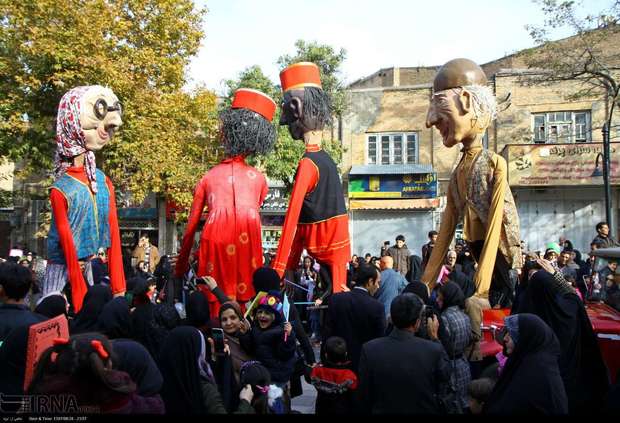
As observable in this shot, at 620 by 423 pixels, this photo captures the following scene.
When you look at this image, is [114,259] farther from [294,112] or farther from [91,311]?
[294,112]

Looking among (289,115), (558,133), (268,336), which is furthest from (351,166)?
(268,336)

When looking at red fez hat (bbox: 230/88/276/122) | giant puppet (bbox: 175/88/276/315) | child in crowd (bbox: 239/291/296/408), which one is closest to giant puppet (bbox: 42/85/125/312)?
giant puppet (bbox: 175/88/276/315)

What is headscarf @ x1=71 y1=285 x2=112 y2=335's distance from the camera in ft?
12.3

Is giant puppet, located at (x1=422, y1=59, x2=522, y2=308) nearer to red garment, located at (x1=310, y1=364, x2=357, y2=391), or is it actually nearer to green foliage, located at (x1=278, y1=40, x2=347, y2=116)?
red garment, located at (x1=310, y1=364, x2=357, y2=391)

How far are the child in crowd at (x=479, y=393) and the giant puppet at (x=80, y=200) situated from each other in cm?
306

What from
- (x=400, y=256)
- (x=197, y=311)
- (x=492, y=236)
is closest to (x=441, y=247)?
(x=492, y=236)

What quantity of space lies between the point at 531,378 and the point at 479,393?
0.42 meters

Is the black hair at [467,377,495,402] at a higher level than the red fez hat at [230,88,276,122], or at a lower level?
lower

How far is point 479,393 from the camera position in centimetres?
326

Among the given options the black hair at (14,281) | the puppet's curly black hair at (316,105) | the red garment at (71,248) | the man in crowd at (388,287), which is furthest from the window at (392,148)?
the black hair at (14,281)

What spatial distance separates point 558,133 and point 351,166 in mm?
7007

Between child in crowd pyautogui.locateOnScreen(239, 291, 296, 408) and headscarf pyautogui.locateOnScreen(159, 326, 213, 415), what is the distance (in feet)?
2.35

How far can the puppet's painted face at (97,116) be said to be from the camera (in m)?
4.91

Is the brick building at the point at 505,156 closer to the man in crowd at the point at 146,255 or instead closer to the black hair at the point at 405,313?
the man in crowd at the point at 146,255
